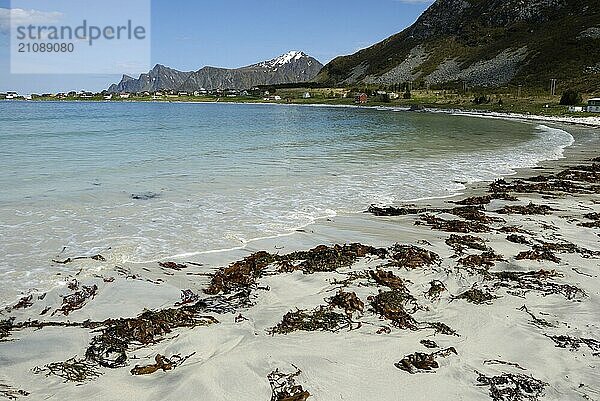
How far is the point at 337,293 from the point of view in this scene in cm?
668

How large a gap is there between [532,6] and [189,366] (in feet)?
699

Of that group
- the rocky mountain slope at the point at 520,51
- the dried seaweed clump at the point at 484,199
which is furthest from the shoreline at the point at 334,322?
the rocky mountain slope at the point at 520,51

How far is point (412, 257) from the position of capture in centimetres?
806

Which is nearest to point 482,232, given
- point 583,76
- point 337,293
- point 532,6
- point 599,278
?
point 599,278

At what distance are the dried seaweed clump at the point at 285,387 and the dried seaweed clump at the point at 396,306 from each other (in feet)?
5.39

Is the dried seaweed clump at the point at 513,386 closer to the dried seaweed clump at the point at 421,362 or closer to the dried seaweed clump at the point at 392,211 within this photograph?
the dried seaweed clump at the point at 421,362

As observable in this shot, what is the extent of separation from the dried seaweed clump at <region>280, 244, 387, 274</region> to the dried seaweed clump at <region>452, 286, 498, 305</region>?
6.01 feet

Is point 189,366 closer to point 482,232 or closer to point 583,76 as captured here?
point 482,232

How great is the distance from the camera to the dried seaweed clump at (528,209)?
11461 millimetres

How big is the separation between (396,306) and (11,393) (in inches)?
169

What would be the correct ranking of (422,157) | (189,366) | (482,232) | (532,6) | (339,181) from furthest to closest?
(532,6) < (422,157) < (339,181) < (482,232) < (189,366)

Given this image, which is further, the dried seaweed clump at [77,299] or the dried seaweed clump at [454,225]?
the dried seaweed clump at [454,225]

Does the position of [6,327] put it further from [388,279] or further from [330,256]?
[388,279]

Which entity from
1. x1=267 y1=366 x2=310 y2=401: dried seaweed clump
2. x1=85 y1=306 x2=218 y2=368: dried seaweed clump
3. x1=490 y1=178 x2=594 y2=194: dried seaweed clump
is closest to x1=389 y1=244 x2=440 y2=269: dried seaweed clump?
x1=85 y1=306 x2=218 y2=368: dried seaweed clump
